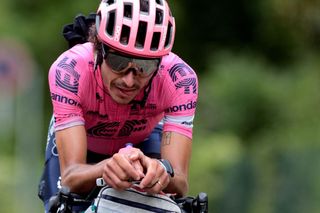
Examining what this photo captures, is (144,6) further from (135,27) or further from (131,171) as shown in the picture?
(131,171)

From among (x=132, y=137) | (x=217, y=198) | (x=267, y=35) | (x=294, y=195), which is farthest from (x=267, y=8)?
(x=132, y=137)

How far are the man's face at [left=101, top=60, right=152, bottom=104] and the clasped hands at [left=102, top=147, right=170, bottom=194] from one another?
28.1 inches

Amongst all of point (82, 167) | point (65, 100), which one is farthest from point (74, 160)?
point (65, 100)

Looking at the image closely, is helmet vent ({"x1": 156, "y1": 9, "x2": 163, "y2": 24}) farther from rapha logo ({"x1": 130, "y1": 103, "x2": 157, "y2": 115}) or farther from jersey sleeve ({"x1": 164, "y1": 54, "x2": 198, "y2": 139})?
rapha logo ({"x1": 130, "y1": 103, "x2": 157, "y2": 115})

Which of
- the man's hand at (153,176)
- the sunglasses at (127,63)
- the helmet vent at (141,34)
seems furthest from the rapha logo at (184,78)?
the man's hand at (153,176)

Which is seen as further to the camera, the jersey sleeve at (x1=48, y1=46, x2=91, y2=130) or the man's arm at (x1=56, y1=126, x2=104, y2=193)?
the jersey sleeve at (x1=48, y1=46, x2=91, y2=130)

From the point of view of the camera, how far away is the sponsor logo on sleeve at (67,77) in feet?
29.6

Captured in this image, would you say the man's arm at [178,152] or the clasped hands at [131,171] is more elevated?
the clasped hands at [131,171]

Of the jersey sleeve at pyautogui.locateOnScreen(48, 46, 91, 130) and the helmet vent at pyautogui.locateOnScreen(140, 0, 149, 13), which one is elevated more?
the helmet vent at pyautogui.locateOnScreen(140, 0, 149, 13)

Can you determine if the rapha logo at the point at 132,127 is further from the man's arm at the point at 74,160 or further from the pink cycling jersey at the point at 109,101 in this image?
the man's arm at the point at 74,160

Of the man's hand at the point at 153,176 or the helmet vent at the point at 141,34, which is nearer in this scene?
the man's hand at the point at 153,176

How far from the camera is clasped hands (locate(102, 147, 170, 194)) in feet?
26.6

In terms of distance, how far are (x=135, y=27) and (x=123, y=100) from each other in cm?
58

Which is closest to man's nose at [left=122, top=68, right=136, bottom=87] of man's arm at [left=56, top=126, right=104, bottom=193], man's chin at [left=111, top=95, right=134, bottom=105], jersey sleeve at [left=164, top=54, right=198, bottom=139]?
man's chin at [left=111, top=95, right=134, bottom=105]
